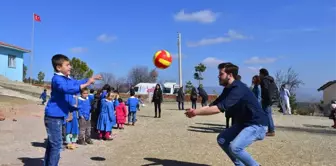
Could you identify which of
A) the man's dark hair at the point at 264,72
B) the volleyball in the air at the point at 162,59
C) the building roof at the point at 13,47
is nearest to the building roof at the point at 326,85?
the volleyball in the air at the point at 162,59

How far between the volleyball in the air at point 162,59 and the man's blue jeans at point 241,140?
13020mm

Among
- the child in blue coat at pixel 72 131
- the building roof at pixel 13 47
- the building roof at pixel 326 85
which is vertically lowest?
the child in blue coat at pixel 72 131

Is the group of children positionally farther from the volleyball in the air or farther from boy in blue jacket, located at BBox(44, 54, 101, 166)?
the volleyball in the air

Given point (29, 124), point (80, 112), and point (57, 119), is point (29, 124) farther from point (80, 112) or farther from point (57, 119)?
point (57, 119)

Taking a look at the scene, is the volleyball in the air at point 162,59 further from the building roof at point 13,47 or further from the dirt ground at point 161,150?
the building roof at point 13,47

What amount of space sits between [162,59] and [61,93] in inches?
519

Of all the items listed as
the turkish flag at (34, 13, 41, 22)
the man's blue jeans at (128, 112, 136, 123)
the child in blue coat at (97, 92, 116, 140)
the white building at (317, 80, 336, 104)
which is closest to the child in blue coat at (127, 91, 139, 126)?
the man's blue jeans at (128, 112, 136, 123)

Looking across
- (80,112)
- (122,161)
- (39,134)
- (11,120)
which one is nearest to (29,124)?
(11,120)

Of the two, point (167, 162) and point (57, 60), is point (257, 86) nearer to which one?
point (167, 162)

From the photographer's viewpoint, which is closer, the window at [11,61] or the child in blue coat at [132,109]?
the child in blue coat at [132,109]

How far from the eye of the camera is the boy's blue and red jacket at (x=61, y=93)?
562cm

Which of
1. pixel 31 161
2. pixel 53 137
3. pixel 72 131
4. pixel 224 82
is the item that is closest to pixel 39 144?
pixel 72 131

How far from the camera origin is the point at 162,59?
1880cm

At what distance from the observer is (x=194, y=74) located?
6372 cm
